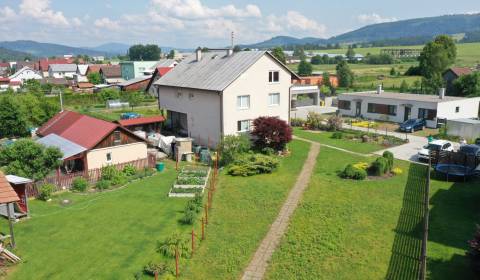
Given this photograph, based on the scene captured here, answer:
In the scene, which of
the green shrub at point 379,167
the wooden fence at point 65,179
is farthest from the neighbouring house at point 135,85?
the green shrub at point 379,167

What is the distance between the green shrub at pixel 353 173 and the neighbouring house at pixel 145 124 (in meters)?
20.9

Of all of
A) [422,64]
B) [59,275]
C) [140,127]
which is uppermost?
[422,64]

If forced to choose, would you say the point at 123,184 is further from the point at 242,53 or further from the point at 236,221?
the point at 242,53

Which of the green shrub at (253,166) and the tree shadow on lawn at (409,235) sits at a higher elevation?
the green shrub at (253,166)

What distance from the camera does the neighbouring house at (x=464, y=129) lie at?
39531mm

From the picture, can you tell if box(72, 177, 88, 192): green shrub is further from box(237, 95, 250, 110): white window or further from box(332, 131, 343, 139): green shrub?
box(332, 131, 343, 139): green shrub

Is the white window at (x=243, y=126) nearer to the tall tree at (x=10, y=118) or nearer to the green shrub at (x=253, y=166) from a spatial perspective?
the green shrub at (x=253, y=166)

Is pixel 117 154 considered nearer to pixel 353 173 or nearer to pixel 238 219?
pixel 238 219

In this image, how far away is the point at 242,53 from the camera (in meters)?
38.8

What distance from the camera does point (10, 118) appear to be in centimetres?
4253

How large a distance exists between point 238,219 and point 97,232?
7.39 metres

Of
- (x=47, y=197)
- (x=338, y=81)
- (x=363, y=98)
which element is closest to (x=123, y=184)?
(x=47, y=197)

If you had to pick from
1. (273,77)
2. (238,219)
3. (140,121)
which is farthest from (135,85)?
(238,219)

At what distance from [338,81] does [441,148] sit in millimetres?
62145
